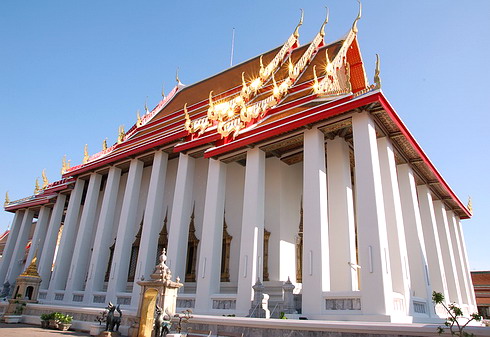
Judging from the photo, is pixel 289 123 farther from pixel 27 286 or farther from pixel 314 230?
pixel 27 286

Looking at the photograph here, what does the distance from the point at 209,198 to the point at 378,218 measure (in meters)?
4.72

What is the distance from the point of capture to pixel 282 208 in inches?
426

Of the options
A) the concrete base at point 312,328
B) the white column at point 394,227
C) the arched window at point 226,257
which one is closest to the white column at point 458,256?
the white column at point 394,227

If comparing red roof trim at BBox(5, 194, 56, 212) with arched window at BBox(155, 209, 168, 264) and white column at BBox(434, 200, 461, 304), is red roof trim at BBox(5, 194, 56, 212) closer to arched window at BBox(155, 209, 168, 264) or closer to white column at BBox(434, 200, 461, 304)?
arched window at BBox(155, 209, 168, 264)

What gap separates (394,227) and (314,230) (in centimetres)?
185

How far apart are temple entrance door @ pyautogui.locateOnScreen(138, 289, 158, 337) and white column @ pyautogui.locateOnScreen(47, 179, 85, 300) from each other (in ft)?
25.9

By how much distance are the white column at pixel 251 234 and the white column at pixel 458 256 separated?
787 centimetres

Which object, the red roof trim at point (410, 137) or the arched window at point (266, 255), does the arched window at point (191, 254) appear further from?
the red roof trim at point (410, 137)

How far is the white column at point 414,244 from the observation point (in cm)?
898

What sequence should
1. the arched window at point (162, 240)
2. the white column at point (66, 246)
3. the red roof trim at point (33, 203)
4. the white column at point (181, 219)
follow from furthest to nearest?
the red roof trim at point (33, 203) → the white column at point (66, 246) → the arched window at point (162, 240) → the white column at point (181, 219)

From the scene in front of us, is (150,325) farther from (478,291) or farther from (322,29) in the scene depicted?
(478,291)

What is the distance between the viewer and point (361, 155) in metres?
7.94

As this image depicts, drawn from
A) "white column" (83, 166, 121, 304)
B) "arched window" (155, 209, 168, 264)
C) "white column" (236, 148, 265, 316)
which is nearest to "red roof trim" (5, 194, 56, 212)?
"white column" (83, 166, 121, 304)

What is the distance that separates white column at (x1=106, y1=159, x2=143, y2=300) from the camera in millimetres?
11336
